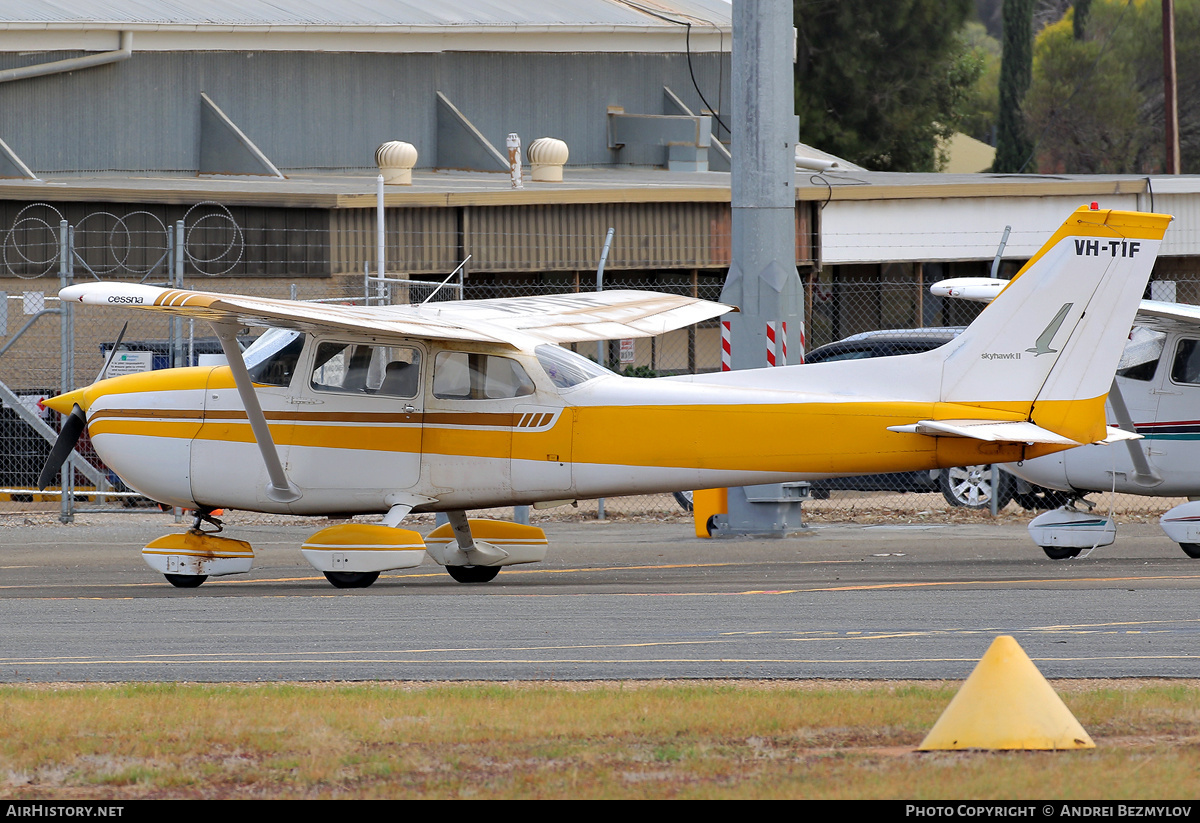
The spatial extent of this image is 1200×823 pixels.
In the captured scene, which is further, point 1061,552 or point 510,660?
point 1061,552

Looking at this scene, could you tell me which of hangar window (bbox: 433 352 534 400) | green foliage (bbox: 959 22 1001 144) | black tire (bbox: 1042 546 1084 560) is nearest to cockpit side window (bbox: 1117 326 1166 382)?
black tire (bbox: 1042 546 1084 560)

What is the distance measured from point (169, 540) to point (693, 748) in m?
7.24

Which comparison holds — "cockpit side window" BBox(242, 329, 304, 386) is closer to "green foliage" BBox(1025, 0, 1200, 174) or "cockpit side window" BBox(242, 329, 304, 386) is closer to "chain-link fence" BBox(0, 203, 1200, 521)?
"chain-link fence" BBox(0, 203, 1200, 521)

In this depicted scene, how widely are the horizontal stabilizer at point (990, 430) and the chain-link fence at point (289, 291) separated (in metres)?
4.98

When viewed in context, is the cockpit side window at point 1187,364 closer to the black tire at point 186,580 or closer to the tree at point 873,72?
the black tire at point 186,580

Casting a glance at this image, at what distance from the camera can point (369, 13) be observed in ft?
103

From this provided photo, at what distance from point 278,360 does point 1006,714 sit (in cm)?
770

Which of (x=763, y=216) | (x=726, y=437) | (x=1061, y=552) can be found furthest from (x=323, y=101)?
(x=726, y=437)

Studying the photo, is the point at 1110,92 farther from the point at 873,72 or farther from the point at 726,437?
the point at 726,437

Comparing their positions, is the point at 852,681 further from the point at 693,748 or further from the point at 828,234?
the point at 828,234

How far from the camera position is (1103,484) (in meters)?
14.2

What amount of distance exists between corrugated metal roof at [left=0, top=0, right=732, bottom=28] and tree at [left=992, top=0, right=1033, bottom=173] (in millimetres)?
25101

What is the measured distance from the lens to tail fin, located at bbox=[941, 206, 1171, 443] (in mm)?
12039
